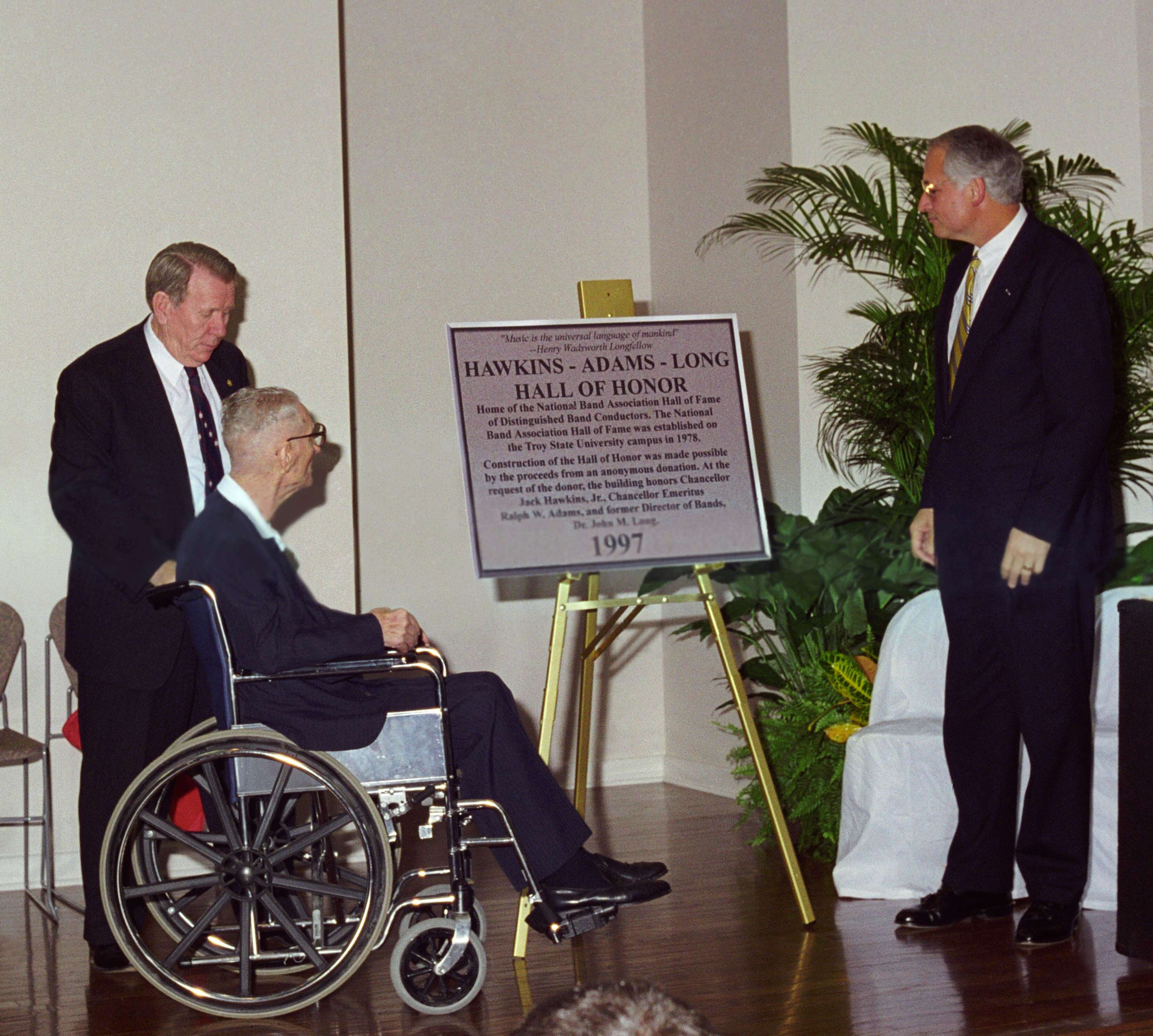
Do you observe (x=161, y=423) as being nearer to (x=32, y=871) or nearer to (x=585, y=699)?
(x=585, y=699)

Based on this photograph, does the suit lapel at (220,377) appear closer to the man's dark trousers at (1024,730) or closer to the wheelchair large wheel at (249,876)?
the wheelchair large wheel at (249,876)

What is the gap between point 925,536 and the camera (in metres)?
3.49

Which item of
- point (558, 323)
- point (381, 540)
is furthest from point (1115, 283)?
point (381, 540)

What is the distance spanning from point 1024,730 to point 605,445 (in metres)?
1.14

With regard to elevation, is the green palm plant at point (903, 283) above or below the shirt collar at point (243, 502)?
above

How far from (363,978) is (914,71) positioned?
351cm

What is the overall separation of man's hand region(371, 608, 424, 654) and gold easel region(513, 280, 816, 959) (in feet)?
1.26

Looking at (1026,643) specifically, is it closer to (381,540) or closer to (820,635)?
(820,635)

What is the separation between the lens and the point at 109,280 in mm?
4117

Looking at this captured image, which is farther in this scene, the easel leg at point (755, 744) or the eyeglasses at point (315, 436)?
the easel leg at point (755, 744)

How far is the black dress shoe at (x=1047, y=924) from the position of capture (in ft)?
10.5

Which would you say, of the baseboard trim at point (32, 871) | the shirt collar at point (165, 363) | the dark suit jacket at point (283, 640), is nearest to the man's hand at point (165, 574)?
the dark suit jacket at point (283, 640)

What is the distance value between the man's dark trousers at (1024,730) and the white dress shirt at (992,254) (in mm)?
667

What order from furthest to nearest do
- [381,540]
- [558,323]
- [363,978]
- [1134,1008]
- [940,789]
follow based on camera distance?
1. [381,540]
2. [940,789]
3. [558,323]
4. [363,978]
5. [1134,1008]
